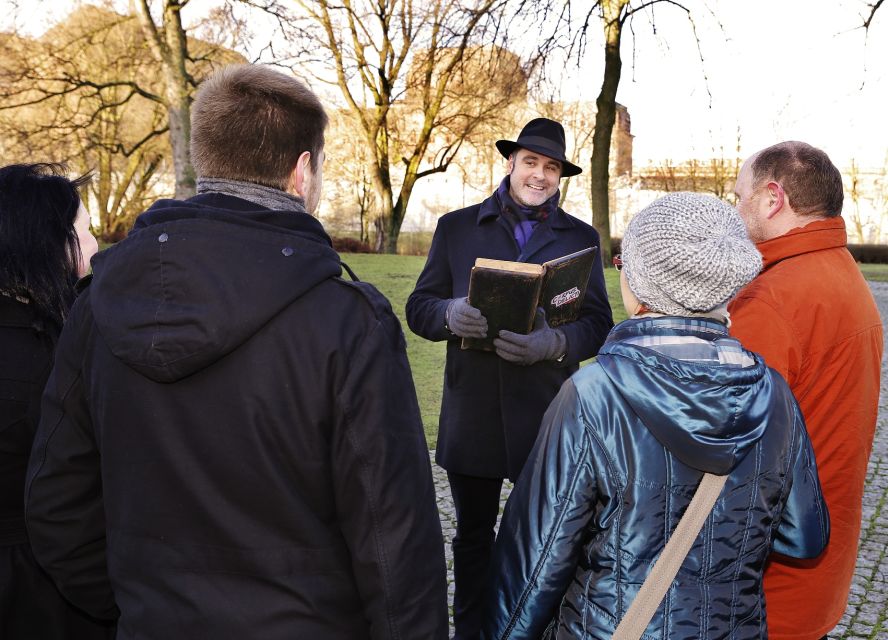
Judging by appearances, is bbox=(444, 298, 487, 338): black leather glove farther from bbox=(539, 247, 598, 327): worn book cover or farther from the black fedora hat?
the black fedora hat

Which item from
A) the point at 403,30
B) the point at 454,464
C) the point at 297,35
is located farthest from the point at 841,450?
the point at 403,30

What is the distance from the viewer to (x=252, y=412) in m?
1.62

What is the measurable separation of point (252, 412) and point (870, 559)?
4.52 m

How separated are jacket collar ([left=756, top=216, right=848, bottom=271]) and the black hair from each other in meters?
2.17

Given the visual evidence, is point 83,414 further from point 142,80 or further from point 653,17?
point 142,80

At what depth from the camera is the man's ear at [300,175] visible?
5.75 ft

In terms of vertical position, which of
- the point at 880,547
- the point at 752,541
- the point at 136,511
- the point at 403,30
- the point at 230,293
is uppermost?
the point at 403,30

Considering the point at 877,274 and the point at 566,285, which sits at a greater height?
the point at 566,285

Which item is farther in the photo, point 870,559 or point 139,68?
point 139,68

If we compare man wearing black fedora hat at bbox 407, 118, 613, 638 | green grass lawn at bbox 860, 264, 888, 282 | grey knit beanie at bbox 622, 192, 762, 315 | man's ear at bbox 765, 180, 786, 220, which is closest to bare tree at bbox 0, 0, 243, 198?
man wearing black fedora hat at bbox 407, 118, 613, 638

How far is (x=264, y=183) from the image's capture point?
172cm

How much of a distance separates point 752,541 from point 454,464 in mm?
1767

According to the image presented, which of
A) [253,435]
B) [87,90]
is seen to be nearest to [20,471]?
[253,435]

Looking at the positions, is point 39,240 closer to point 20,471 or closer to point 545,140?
point 20,471
